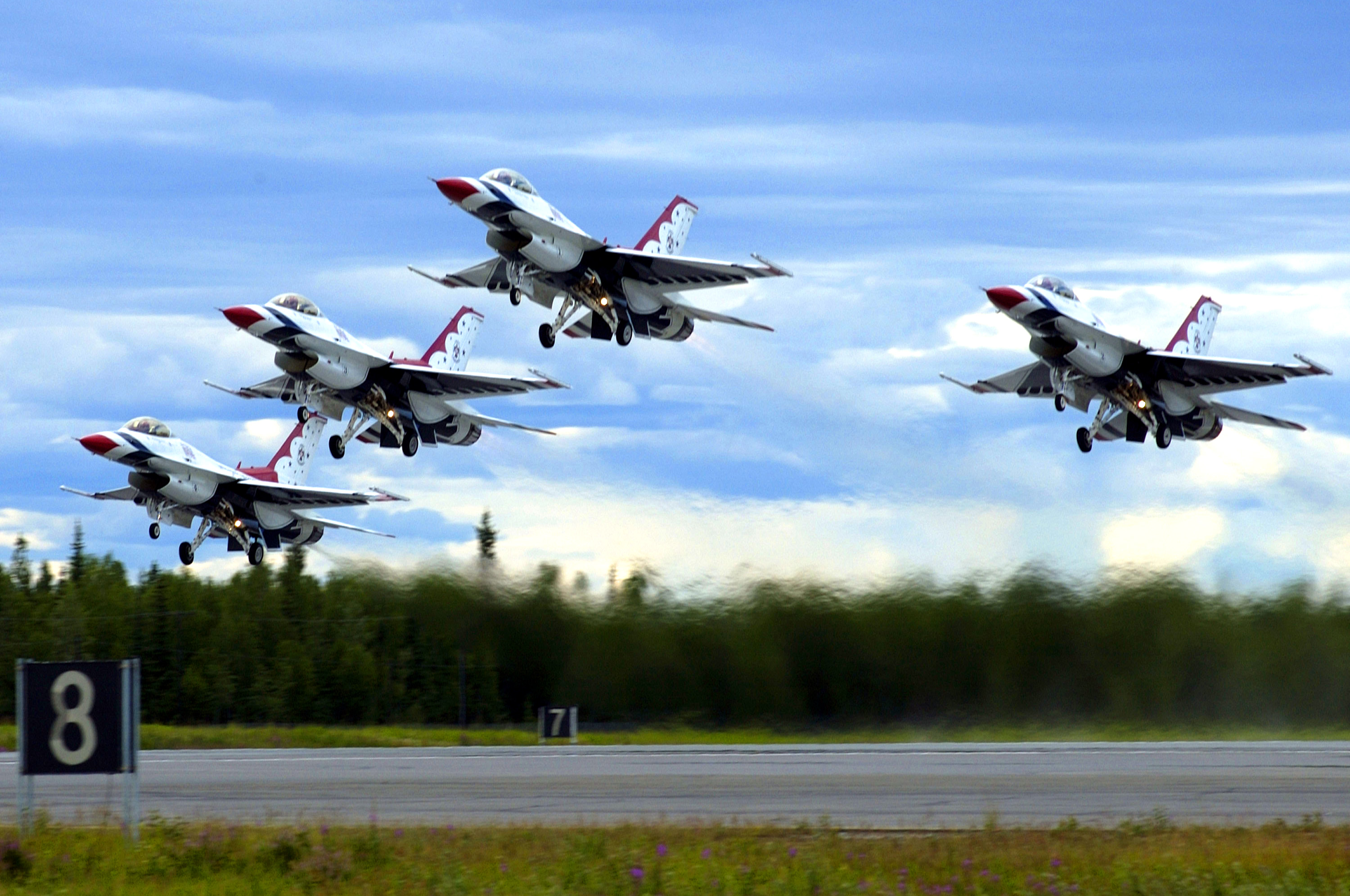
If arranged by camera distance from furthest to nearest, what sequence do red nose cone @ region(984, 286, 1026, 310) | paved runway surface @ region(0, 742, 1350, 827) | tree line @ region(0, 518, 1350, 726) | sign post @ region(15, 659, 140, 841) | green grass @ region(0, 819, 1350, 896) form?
tree line @ region(0, 518, 1350, 726) → red nose cone @ region(984, 286, 1026, 310) → paved runway surface @ region(0, 742, 1350, 827) → sign post @ region(15, 659, 140, 841) → green grass @ region(0, 819, 1350, 896)

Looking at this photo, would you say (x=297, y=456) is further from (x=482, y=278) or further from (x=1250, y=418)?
(x=1250, y=418)

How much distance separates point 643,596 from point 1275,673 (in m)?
18.2

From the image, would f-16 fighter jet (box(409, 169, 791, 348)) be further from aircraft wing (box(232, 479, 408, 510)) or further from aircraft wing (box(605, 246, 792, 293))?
aircraft wing (box(232, 479, 408, 510))

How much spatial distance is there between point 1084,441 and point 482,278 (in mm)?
17467

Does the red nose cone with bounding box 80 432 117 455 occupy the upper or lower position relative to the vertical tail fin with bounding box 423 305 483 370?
lower

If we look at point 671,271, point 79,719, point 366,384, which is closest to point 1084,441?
point 671,271

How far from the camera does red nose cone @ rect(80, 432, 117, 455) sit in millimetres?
45781

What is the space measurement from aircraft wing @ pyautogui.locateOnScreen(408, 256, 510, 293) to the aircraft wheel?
16.1 meters

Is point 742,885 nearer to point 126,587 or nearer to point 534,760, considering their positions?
point 534,760

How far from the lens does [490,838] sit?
18312 millimetres

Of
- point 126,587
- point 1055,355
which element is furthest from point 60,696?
point 126,587

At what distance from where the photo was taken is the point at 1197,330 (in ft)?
149

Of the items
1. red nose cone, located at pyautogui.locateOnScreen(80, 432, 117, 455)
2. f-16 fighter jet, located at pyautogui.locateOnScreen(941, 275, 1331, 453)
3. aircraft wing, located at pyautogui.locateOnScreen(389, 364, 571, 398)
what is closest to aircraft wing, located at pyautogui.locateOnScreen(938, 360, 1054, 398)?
f-16 fighter jet, located at pyautogui.locateOnScreen(941, 275, 1331, 453)

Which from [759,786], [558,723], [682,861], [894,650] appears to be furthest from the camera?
[558,723]
